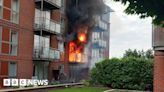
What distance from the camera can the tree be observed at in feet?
22.1

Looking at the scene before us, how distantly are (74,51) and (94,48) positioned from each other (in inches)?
290

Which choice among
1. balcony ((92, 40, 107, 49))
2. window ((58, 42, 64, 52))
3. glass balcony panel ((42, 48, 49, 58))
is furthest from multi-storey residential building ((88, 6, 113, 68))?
glass balcony panel ((42, 48, 49, 58))

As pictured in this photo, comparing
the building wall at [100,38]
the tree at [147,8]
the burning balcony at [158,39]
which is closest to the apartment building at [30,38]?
the building wall at [100,38]

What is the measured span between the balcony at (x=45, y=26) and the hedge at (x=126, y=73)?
→ 6221 mm

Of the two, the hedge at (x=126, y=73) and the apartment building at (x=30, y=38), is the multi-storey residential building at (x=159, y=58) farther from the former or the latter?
the apartment building at (x=30, y=38)

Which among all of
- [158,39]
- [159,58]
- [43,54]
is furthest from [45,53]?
[158,39]

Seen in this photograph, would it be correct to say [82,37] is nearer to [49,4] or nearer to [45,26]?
[49,4]

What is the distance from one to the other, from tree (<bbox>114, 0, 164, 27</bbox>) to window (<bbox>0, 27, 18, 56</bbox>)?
23.7 metres

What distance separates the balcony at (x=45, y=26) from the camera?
114ft

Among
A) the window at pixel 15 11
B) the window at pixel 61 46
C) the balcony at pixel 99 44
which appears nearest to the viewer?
the window at pixel 15 11

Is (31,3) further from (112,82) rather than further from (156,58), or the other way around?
(156,58)

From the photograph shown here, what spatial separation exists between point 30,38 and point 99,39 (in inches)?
852

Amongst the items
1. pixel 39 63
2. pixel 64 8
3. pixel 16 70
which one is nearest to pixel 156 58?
pixel 16 70

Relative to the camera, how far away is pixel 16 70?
32000mm
